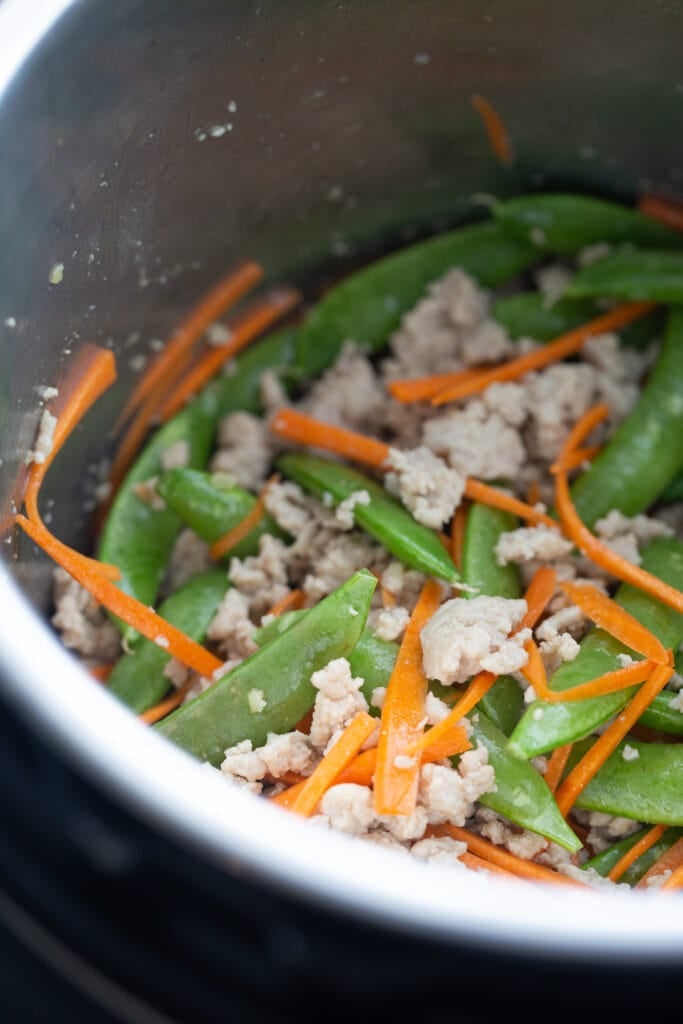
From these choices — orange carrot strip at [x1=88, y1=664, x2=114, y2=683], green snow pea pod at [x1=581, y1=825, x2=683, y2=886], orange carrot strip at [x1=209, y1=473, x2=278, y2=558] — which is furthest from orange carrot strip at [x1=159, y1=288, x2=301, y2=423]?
green snow pea pod at [x1=581, y1=825, x2=683, y2=886]

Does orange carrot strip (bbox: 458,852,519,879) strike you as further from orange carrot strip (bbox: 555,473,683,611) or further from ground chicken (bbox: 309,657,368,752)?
orange carrot strip (bbox: 555,473,683,611)

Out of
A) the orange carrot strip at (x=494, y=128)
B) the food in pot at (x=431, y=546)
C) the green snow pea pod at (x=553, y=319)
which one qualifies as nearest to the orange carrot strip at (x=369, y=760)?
the food in pot at (x=431, y=546)

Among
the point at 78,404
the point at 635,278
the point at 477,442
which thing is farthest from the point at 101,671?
the point at 635,278

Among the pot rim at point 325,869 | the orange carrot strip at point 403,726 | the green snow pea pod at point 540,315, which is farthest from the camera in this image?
the green snow pea pod at point 540,315

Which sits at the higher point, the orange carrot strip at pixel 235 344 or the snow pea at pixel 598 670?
the orange carrot strip at pixel 235 344

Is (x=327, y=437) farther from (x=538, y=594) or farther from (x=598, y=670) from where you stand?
(x=598, y=670)

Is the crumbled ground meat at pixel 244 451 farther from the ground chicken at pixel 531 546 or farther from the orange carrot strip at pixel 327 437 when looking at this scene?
the ground chicken at pixel 531 546
